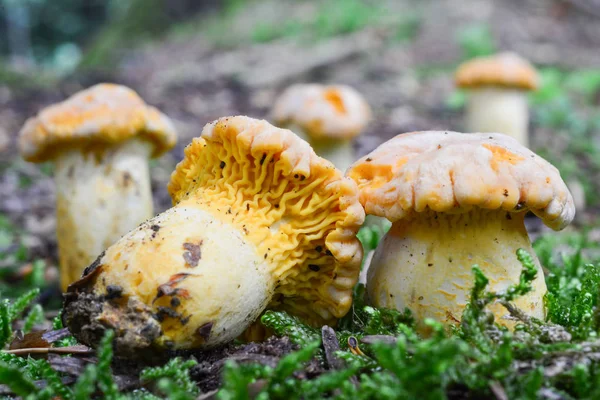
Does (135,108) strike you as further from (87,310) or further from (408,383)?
(408,383)

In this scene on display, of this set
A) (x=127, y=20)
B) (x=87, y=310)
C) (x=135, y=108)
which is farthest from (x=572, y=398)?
(x=127, y=20)

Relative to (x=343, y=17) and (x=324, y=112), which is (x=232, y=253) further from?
(x=343, y=17)

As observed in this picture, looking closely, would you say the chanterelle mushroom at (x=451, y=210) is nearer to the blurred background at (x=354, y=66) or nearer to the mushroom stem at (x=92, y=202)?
the mushroom stem at (x=92, y=202)

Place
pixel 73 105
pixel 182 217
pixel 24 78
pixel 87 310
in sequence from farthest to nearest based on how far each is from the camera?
pixel 24 78 → pixel 73 105 → pixel 182 217 → pixel 87 310

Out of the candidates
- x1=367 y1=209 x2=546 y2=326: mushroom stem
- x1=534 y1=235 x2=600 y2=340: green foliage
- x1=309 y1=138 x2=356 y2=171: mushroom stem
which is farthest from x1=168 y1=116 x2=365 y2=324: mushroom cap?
x1=309 y1=138 x2=356 y2=171: mushroom stem

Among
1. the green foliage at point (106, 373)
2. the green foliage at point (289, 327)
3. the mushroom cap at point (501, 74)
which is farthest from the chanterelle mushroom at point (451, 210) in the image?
the mushroom cap at point (501, 74)

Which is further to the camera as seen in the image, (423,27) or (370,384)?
(423,27)
